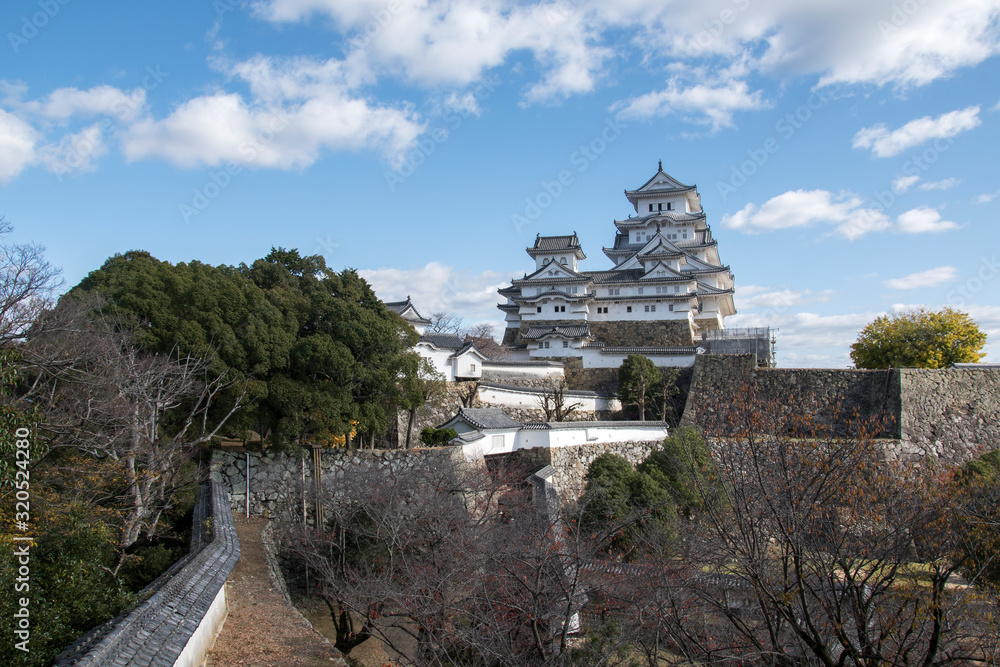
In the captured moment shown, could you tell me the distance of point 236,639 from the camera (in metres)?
6.40

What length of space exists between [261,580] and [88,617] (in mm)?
3381

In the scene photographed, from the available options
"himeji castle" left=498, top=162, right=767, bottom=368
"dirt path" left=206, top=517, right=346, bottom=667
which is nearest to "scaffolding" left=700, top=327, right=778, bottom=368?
"himeji castle" left=498, top=162, right=767, bottom=368

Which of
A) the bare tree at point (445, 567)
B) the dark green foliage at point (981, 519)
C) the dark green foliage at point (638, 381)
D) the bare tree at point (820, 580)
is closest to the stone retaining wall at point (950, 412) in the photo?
the dark green foliage at point (981, 519)

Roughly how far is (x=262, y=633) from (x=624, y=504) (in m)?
8.57

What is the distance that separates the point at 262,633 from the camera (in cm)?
668

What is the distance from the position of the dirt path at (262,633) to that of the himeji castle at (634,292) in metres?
18.7

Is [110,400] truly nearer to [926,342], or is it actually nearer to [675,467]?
[675,467]

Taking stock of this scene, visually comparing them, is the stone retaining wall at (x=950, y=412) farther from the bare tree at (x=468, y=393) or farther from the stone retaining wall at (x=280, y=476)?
the stone retaining wall at (x=280, y=476)

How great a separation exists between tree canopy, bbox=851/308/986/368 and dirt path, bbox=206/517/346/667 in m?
21.9

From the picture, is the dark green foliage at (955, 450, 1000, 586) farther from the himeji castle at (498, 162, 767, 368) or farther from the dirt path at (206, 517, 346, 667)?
the himeji castle at (498, 162, 767, 368)

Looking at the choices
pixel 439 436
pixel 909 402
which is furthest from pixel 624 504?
pixel 909 402

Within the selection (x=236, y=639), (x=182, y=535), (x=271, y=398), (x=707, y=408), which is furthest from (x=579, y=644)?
(x=707, y=408)

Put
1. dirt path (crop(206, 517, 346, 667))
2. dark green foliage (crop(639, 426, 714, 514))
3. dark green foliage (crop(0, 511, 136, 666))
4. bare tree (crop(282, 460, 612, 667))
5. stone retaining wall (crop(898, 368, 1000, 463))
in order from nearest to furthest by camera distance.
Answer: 1. dark green foliage (crop(0, 511, 136, 666))
2. dirt path (crop(206, 517, 346, 667))
3. bare tree (crop(282, 460, 612, 667))
4. dark green foliage (crop(639, 426, 714, 514))
5. stone retaining wall (crop(898, 368, 1000, 463))

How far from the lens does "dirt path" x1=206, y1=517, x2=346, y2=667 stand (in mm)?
5980
